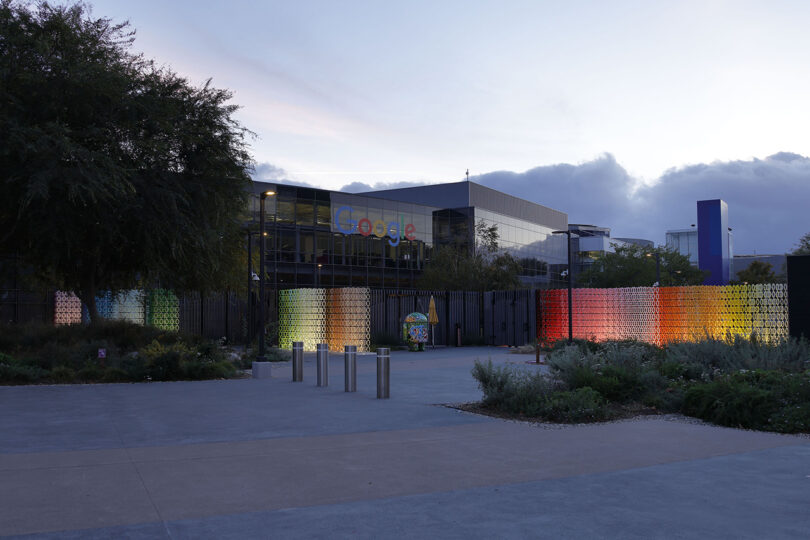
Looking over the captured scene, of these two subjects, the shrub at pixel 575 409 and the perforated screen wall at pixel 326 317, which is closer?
the shrub at pixel 575 409

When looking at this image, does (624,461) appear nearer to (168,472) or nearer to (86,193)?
(168,472)

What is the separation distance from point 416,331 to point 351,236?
22902 millimetres

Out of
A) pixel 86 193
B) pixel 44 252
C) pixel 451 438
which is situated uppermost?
pixel 86 193

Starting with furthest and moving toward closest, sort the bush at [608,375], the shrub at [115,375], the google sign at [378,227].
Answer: the google sign at [378,227] → the shrub at [115,375] → the bush at [608,375]

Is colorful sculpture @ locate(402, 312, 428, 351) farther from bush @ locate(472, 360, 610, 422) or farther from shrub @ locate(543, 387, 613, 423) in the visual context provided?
shrub @ locate(543, 387, 613, 423)

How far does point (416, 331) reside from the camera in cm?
3262

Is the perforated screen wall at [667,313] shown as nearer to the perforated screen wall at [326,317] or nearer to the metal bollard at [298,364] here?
the perforated screen wall at [326,317]

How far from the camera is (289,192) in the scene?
5112cm

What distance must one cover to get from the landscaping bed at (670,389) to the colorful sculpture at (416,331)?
58.3 ft

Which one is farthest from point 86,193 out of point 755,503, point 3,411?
point 755,503

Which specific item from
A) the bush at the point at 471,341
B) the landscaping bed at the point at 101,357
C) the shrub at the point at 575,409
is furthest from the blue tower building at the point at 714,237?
the shrub at the point at 575,409

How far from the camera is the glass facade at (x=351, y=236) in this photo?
5062cm

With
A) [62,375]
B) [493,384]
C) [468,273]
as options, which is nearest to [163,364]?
[62,375]

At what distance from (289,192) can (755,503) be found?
46.8m
